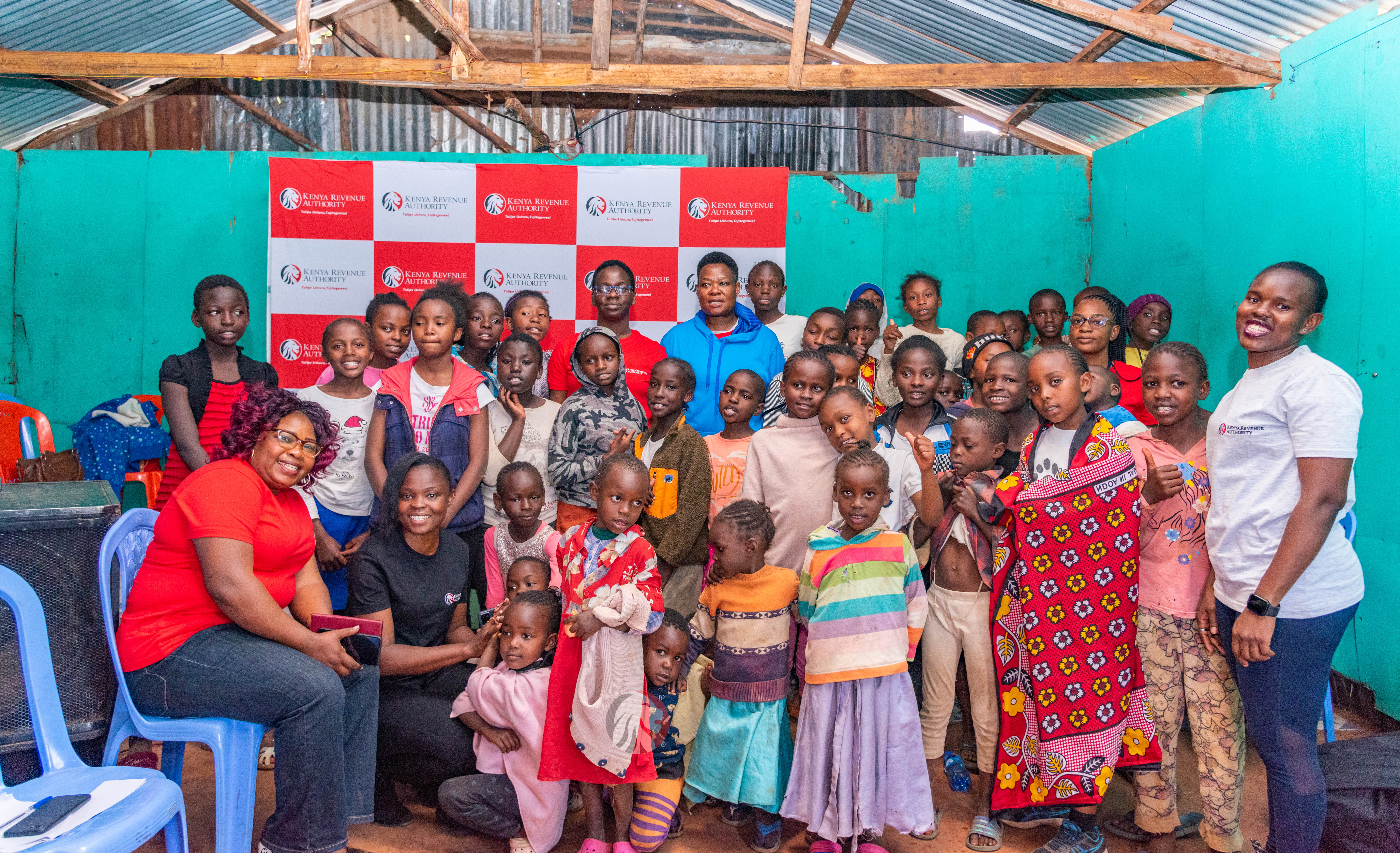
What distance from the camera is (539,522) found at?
2959 millimetres

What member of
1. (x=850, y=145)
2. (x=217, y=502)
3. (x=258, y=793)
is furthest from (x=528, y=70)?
(x=258, y=793)

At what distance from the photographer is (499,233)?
5500 millimetres

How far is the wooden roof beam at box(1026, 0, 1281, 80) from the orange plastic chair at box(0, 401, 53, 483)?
513 cm

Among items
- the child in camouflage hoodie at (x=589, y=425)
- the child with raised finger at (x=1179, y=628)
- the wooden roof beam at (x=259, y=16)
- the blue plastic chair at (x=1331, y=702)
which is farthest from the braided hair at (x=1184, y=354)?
the wooden roof beam at (x=259, y=16)

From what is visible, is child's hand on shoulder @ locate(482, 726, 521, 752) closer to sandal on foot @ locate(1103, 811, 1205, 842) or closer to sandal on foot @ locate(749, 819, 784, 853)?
sandal on foot @ locate(749, 819, 784, 853)

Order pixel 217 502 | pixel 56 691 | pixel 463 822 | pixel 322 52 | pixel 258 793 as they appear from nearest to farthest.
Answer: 1. pixel 56 691
2. pixel 217 502
3. pixel 463 822
4. pixel 258 793
5. pixel 322 52

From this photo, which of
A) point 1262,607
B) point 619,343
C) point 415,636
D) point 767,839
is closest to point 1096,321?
point 1262,607

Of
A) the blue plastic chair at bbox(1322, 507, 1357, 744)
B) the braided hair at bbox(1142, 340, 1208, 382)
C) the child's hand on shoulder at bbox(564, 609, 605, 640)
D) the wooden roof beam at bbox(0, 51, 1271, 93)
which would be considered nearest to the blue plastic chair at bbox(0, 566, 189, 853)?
the child's hand on shoulder at bbox(564, 609, 605, 640)

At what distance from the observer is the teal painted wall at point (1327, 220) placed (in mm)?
3400

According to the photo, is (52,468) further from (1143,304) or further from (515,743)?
(1143,304)

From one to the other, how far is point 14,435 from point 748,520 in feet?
12.5

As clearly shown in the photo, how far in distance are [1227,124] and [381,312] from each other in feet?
13.5

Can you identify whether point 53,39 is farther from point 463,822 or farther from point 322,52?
point 463,822

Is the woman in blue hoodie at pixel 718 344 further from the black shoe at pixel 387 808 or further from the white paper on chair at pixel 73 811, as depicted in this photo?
the white paper on chair at pixel 73 811
